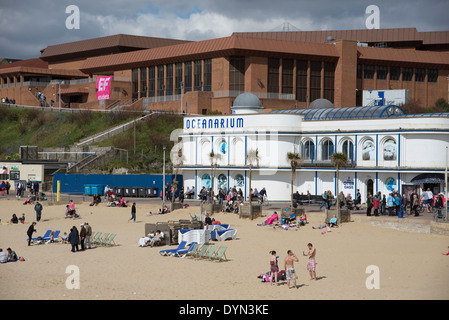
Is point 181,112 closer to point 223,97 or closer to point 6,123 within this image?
point 223,97

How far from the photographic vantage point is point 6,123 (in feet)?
274

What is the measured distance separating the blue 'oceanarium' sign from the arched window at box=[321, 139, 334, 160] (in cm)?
582

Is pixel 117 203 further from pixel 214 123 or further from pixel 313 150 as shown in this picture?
pixel 313 150

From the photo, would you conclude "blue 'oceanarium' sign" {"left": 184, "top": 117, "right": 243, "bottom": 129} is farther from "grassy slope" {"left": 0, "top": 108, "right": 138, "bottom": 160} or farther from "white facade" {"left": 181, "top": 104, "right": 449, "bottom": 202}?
"grassy slope" {"left": 0, "top": 108, "right": 138, "bottom": 160}

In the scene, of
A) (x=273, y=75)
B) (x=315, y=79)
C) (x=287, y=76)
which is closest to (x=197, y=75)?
(x=273, y=75)

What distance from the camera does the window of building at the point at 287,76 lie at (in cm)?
7300

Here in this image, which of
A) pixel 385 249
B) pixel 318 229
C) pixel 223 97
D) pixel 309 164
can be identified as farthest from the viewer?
pixel 223 97

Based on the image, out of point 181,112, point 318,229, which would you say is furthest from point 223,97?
point 318,229

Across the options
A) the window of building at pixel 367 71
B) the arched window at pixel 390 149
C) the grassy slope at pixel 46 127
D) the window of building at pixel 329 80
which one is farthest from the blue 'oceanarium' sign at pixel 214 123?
the window of building at pixel 367 71

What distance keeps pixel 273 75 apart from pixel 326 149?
2829cm

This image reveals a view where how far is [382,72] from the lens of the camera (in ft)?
266

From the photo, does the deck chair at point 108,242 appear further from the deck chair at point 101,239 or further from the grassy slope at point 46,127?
the grassy slope at point 46,127
